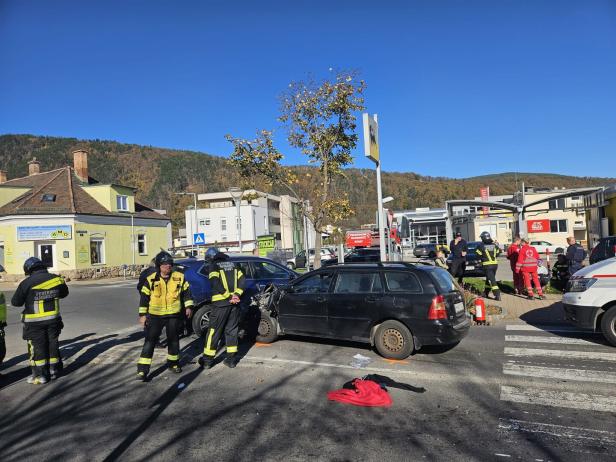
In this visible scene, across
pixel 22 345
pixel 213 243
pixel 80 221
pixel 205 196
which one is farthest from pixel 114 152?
pixel 22 345

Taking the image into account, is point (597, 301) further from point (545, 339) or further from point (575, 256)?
point (575, 256)

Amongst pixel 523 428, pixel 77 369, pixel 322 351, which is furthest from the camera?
pixel 322 351

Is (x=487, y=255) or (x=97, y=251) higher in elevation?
(x=97, y=251)

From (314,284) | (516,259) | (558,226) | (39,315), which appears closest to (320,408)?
(314,284)

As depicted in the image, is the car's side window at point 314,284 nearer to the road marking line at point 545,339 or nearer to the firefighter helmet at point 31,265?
the road marking line at point 545,339

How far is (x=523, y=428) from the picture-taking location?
14.4 ft

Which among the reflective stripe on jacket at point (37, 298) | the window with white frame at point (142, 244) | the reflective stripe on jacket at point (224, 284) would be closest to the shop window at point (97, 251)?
the window with white frame at point (142, 244)

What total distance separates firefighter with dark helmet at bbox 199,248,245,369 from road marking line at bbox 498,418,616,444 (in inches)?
153

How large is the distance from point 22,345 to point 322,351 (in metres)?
6.13

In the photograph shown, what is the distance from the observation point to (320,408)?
506 centimetres

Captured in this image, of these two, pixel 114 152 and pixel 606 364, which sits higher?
pixel 114 152

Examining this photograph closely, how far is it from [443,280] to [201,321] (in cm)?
457

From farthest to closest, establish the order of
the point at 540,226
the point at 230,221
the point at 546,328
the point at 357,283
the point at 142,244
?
the point at 230,221, the point at 540,226, the point at 142,244, the point at 546,328, the point at 357,283

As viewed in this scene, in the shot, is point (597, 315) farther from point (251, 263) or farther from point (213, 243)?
point (213, 243)
